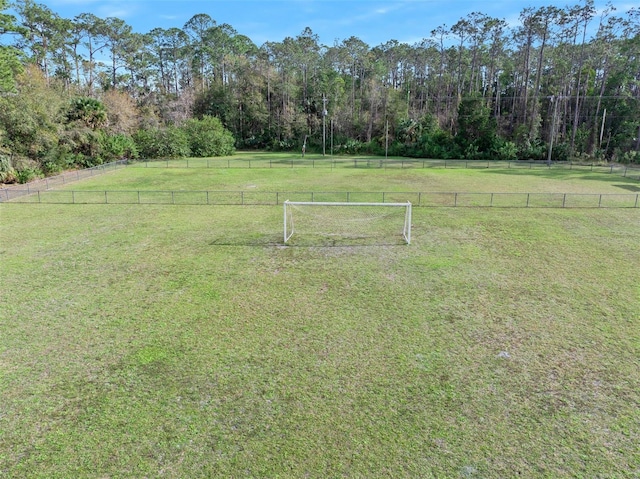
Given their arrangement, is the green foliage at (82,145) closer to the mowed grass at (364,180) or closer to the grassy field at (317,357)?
the mowed grass at (364,180)

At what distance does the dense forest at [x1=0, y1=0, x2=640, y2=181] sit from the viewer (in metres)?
51.2

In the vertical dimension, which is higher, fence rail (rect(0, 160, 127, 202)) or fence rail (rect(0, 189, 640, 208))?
fence rail (rect(0, 160, 127, 202))

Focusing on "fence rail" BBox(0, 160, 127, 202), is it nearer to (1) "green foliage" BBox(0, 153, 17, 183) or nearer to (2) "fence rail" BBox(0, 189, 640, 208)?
(2) "fence rail" BBox(0, 189, 640, 208)

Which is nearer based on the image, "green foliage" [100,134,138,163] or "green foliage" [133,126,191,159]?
"green foliage" [100,134,138,163]

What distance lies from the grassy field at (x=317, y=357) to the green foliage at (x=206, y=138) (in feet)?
136

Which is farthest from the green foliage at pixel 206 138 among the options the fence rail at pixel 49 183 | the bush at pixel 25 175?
the bush at pixel 25 175

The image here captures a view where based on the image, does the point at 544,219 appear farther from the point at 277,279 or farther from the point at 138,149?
the point at 138,149

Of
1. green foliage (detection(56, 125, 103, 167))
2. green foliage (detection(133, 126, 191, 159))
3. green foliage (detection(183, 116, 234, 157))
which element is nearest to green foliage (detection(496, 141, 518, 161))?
green foliage (detection(183, 116, 234, 157))

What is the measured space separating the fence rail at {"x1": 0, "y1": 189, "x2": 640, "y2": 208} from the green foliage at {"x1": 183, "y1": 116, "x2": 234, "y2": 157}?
30.0 meters

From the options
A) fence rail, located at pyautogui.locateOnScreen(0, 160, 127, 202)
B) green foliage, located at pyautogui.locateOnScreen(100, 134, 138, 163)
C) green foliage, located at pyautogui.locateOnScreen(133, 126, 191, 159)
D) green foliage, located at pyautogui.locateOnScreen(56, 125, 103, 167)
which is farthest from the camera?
green foliage, located at pyautogui.locateOnScreen(133, 126, 191, 159)

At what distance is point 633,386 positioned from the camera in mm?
8398

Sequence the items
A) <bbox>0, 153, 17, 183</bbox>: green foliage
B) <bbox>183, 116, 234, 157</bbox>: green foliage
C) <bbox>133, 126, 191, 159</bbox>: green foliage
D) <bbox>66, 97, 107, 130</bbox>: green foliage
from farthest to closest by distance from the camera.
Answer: <bbox>183, 116, 234, 157</bbox>: green foliage < <bbox>133, 126, 191, 159</bbox>: green foliage < <bbox>66, 97, 107, 130</bbox>: green foliage < <bbox>0, 153, 17, 183</bbox>: green foliage

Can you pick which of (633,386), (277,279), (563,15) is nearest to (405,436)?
(633,386)

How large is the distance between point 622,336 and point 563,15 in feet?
211
